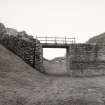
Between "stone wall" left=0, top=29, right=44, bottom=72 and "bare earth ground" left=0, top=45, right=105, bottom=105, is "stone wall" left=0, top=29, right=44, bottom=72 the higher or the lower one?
the higher one

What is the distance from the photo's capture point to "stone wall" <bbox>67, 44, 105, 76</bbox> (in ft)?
65.6

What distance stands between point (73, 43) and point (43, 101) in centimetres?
1338

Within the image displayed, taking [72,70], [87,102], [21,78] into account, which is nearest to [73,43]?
[72,70]

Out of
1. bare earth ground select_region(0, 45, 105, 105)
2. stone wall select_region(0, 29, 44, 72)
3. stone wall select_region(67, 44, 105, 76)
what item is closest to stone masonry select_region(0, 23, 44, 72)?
stone wall select_region(0, 29, 44, 72)

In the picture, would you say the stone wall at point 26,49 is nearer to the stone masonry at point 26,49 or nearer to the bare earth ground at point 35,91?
the stone masonry at point 26,49

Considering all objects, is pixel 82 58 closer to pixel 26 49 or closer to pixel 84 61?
pixel 84 61

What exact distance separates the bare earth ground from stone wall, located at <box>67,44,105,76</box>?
646 cm

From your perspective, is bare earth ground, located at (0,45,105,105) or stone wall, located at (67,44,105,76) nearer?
bare earth ground, located at (0,45,105,105)

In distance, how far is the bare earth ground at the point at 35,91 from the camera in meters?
8.14

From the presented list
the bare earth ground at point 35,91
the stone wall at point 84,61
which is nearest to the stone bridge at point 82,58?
the stone wall at point 84,61

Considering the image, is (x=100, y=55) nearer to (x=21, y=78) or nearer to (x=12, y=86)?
(x=21, y=78)

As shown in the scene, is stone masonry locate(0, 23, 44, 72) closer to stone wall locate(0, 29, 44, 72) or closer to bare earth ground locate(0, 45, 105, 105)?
stone wall locate(0, 29, 44, 72)

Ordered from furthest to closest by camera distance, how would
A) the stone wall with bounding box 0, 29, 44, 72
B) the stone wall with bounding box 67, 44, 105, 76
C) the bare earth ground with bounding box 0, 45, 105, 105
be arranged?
the stone wall with bounding box 67, 44, 105, 76 < the stone wall with bounding box 0, 29, 44, 72 < the bare earth ground with bounding box 0, 45, 105, 105

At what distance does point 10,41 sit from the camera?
20031mm
